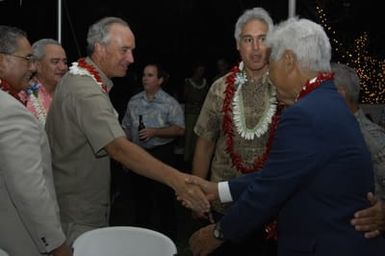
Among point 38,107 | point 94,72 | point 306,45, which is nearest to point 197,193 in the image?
point 94,72

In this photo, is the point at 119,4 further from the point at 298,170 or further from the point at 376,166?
the point at 298,170

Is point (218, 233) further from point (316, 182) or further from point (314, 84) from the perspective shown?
point (314, 84)

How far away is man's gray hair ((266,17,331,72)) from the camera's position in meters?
2.02

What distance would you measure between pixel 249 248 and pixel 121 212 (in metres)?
3.41

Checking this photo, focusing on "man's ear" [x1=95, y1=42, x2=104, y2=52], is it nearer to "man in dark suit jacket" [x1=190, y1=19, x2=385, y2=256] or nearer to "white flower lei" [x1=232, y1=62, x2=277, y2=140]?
"white flower lei" [x1=232, y1=62, x2=277, y2=140]

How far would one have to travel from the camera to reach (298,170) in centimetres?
189

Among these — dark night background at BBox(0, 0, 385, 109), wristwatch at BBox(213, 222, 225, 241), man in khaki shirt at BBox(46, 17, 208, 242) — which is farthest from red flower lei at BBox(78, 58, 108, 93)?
dark night background at BBox(0, 0, 385, 109)

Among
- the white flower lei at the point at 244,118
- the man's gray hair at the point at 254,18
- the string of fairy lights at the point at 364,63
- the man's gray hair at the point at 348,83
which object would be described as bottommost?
the string of fairy lights at the point at 364,63

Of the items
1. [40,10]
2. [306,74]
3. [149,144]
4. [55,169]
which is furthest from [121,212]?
[306,74]

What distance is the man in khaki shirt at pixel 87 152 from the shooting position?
2453 mm

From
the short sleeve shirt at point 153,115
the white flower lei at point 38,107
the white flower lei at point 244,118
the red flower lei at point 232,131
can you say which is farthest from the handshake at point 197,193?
the short sleeve shirt at point 153,115

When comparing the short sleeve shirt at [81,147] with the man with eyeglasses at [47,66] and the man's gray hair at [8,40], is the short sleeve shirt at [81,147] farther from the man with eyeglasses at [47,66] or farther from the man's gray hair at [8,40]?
the man with eyeglasses at [47,66]

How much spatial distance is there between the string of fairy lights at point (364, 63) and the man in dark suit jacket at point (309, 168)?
6025 mm

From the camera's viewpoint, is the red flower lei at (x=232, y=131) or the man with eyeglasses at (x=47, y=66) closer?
the red flower lei at (x=232, y=131)
